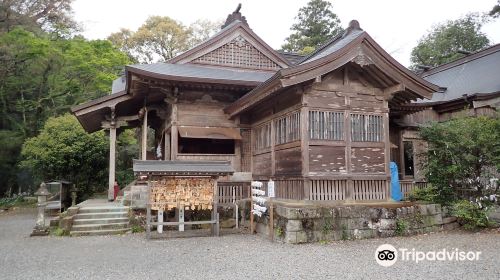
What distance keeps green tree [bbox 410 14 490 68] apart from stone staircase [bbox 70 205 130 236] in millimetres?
29940

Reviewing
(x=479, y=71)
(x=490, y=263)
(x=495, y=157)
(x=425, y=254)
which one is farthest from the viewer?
(x=479, y=71)

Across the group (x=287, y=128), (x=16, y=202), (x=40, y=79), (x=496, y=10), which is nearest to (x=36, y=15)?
(x=40, y=79)

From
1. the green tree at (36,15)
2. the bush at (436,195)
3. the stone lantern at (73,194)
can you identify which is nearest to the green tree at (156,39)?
the green tree at (36,15)

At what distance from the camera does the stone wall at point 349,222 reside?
322 inches

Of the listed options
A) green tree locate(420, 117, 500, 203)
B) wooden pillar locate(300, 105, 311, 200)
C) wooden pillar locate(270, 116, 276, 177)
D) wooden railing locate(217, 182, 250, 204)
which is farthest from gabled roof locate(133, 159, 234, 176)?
green tree locate(420, 117, 500, 203)

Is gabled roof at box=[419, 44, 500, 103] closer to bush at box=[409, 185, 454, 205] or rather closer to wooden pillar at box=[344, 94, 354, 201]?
bush at box=[409, 185, 454, 205]

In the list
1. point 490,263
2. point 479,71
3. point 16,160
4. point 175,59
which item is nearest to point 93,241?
point 175,59

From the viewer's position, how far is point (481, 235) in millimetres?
8555

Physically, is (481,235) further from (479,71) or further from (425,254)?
(479,71)

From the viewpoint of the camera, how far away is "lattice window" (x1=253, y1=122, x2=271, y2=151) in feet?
36.8

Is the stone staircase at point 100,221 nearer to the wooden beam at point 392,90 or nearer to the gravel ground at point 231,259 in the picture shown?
the gravel ground at point 231,259

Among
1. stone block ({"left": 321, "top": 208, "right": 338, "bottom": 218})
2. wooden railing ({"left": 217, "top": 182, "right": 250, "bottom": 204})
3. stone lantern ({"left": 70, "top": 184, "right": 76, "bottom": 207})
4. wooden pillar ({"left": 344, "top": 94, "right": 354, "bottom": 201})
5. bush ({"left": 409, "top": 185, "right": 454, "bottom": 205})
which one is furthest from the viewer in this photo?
stone lantern ({"left": 70, "top": 184, "right": 76, "bottom": 207})

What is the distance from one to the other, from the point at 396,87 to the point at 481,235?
162 inches

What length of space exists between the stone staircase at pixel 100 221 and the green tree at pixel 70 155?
9.43m
